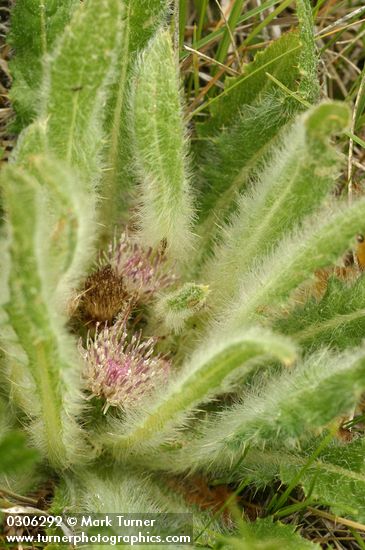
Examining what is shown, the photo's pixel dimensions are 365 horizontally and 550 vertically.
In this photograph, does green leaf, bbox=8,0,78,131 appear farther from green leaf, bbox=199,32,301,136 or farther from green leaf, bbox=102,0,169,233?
green leaf, bbox=199,32,301,136

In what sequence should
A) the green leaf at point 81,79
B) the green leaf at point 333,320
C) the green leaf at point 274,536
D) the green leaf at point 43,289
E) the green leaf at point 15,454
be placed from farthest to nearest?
the green leaf at point 333,320 → the green leaf at point 274,536 → the green leaf at point 81,79 → the green leaf at point 15,454 → the green leaf at point 43,289

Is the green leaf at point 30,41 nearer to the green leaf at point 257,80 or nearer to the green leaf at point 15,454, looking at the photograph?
the green leaf at point 257,80

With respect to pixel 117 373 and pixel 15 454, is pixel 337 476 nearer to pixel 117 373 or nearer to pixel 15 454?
pixel 117 373

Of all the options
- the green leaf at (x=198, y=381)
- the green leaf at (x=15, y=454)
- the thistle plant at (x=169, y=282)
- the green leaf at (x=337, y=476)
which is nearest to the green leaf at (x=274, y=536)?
the thistle plant at (x=169, y=282)

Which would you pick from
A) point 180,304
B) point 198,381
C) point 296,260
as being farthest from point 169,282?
point 198,381

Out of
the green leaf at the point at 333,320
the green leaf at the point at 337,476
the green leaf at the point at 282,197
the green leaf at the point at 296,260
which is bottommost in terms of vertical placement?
the green leaf at the point at 337,476

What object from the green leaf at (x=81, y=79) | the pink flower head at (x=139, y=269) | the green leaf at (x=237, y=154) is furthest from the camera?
the green leaf at (x=237, y=154)

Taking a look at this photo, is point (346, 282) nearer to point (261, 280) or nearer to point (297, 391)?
point (261, 280)

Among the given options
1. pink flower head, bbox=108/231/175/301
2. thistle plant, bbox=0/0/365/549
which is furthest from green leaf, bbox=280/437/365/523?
pink flower head, bbox=108/231/175/301

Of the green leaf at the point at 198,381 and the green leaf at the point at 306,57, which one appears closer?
the green leaf at the point at 198,381

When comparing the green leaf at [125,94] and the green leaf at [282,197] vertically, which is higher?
the green leaf at [125,94]
